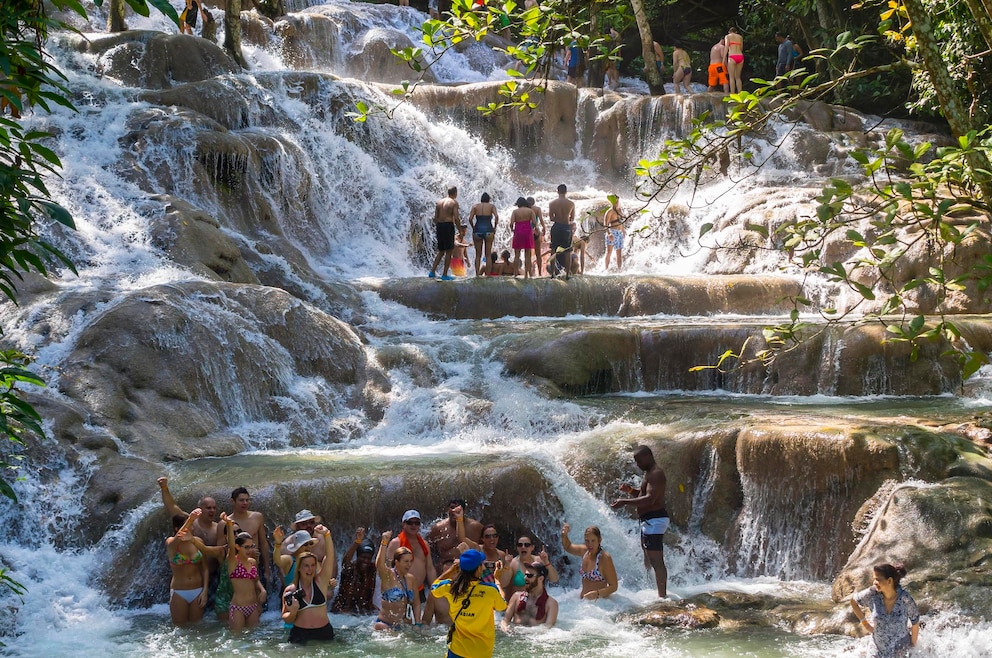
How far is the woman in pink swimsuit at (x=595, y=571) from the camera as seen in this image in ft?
27.2

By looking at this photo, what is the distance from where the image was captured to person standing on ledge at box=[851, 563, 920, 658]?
6.05 meters

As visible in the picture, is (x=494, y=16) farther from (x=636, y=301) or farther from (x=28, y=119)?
(x=28, y=119)

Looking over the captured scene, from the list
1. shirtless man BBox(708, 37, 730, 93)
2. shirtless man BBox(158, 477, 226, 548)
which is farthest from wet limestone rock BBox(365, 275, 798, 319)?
shirtless man BBox(708, 37, 730, 93)

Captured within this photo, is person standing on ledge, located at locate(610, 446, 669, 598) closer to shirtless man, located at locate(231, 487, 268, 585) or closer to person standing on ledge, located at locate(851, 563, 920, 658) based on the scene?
person standing on ledge, located at locate(851, 563, 920, 658)

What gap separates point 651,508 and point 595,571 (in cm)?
67

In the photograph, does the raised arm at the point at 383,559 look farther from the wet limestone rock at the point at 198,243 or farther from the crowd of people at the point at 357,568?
the wet limestone rock at the point at 198,243

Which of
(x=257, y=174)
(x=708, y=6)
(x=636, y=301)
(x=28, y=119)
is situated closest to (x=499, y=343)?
(x=636, y=301)

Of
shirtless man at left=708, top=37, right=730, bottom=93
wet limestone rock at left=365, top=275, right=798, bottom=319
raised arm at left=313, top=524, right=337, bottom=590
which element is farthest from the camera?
shirtless man at left=708, top=37, right=730, bottom=93

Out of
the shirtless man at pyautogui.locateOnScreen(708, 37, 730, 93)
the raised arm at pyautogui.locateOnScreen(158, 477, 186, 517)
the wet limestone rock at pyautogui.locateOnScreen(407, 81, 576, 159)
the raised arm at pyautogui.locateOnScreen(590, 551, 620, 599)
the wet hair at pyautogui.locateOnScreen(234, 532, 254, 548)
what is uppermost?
the shirtless man at pyautogui.locateOnScreen(708, 37, 730, 93)

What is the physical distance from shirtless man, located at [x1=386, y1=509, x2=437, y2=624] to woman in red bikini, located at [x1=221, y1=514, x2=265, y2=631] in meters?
1.00

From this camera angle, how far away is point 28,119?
1595cm

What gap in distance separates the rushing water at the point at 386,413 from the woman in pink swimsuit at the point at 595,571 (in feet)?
0.52

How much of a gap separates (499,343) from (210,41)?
11283 mm

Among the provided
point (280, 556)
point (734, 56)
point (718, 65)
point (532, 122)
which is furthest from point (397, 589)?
point (718, 65)
